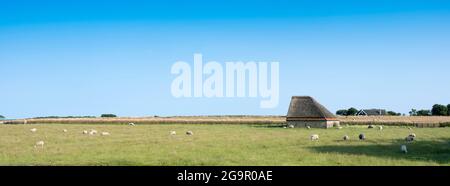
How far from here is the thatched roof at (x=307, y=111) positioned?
179 ft

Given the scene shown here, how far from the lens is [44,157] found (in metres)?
20.8

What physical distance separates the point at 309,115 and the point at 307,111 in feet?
2.22

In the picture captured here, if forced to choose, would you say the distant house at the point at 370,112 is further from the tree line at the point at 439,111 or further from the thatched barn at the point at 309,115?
the thatched barn at the point at 309,115

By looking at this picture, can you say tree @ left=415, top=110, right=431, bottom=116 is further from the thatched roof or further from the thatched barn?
the thatched roof

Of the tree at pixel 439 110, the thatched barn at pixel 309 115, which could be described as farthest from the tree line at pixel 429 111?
the thatched barn at pixel 309 115

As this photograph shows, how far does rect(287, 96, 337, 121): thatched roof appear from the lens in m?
54.5

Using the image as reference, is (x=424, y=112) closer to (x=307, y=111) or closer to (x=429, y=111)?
(x=429, y=111)

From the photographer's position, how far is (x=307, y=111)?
55344 mm

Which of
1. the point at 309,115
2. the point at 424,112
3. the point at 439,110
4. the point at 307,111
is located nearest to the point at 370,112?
the point at 424,112

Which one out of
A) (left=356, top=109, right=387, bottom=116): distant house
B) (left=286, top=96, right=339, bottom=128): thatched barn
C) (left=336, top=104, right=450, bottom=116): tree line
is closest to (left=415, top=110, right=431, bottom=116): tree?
(left=336, top=104, right=450, bottom=116): tree line

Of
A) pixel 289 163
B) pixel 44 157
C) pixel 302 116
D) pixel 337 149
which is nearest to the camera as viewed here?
pixel 289 163
